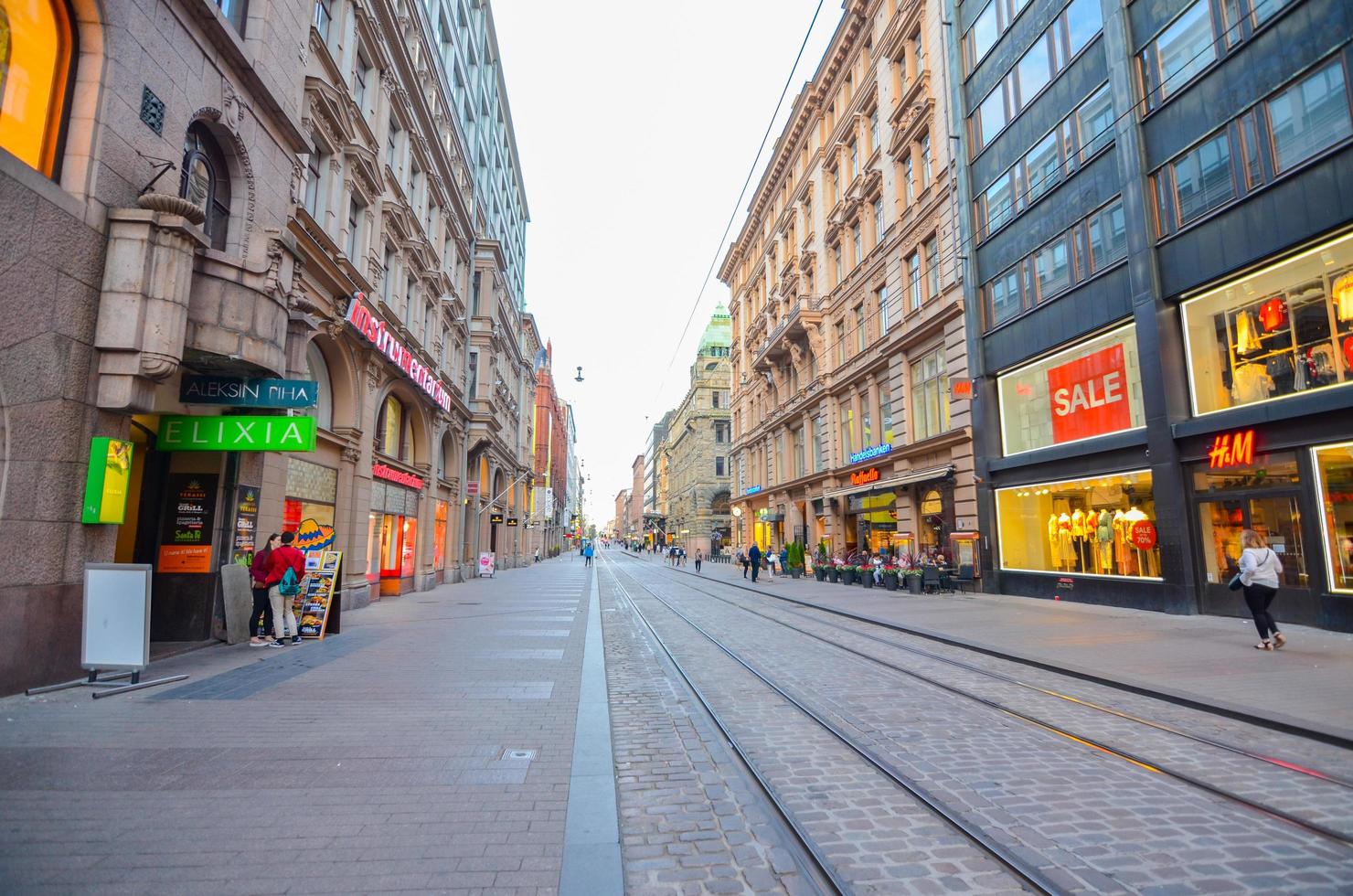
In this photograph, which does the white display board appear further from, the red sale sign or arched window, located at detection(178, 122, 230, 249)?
the red sale sign

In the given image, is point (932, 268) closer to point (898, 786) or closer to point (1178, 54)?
point (1178, 54)

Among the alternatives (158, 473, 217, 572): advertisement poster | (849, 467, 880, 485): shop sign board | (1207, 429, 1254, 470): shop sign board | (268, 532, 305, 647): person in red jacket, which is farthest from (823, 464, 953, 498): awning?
(158, 473, 217, 572): advertisement poster

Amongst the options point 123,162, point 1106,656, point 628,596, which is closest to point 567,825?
point 1106,656

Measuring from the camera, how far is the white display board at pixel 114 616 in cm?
780

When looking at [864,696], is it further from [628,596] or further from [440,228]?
[440,228]

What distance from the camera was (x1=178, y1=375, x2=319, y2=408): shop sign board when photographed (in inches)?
→ 428

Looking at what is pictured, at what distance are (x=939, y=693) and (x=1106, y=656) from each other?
3.51 metres

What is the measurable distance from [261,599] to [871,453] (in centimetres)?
2335

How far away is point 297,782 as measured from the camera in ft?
16.4

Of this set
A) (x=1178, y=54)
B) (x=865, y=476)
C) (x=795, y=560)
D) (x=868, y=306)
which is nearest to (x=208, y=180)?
(x=1178, y=54)

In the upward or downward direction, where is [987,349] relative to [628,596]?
upward

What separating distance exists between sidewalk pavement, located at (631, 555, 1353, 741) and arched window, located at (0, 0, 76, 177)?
1357 centimetres

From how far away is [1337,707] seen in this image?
6855 millimetres

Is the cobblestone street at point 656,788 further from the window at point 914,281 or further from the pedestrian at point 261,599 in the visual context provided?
the window at point 914,281
